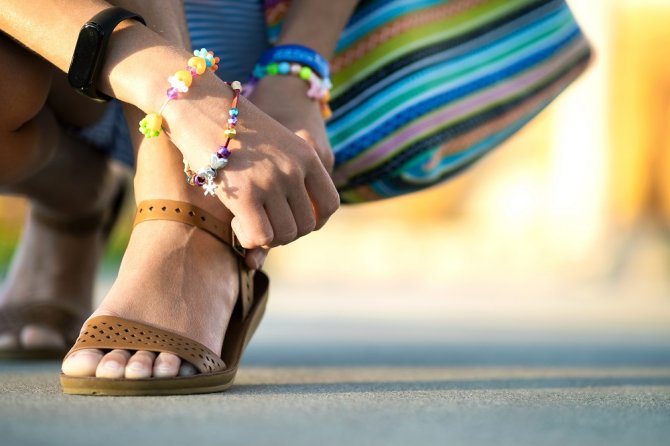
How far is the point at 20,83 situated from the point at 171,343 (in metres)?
0.33

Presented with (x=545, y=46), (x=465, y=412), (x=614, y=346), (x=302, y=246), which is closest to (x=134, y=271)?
(x=465, y=412)

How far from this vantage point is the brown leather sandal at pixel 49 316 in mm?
1358

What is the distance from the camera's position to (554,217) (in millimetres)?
6035

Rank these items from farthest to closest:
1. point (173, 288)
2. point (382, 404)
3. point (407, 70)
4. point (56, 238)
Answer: point (56, 238), point (407, 70), point (173, 288), point (382, 404)

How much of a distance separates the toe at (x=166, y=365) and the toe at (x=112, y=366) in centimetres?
3

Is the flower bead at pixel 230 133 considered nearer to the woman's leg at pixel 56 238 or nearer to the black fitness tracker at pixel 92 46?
the black fitness tracker at pixel 92 46

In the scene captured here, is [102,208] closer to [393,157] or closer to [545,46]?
→ [393,157]

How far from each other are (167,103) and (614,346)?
1.14m

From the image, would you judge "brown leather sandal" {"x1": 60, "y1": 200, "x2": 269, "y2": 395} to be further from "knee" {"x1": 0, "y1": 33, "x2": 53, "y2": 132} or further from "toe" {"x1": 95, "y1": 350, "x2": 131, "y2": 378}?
"knee" {"x1": 0, "y1": 33, "x2": 53, "y2": 132}

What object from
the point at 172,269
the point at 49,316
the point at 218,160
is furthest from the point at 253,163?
the point at 49,316

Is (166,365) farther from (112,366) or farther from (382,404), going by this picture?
(382,404)

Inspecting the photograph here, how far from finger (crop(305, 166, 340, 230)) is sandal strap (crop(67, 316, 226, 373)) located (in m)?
0.16

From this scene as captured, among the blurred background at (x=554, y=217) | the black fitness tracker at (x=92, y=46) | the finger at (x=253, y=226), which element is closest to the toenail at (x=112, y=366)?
the finger at (x=253, y=226)

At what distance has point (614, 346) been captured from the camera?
1.79 m
